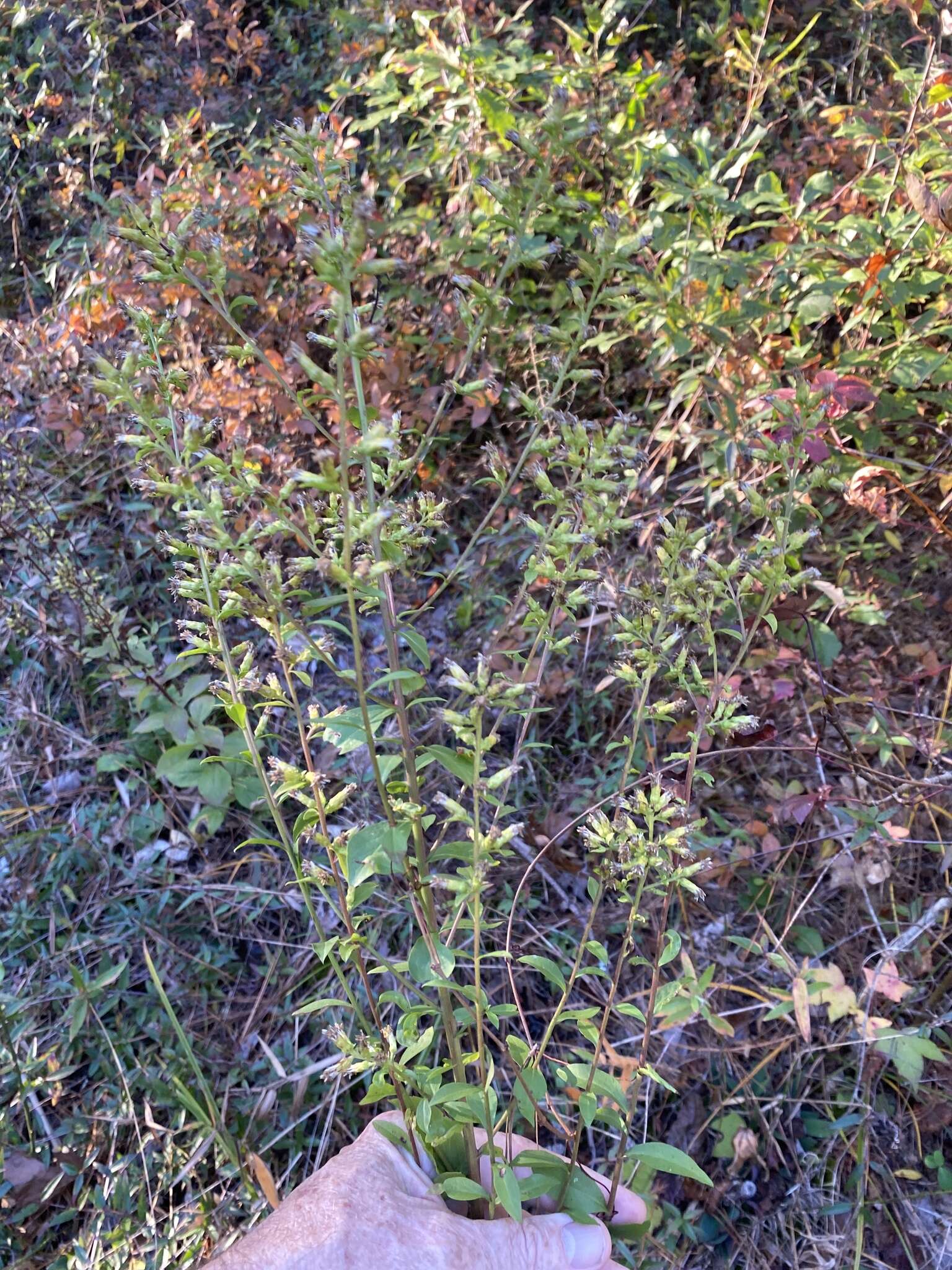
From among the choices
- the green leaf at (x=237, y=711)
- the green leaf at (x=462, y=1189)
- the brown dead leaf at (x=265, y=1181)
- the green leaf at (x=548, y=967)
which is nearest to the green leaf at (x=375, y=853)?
the green leaf at (x=237, y=711)

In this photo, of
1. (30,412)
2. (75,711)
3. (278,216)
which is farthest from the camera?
(30,412)

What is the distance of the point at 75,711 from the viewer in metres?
3.92

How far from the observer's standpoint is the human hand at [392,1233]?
5.39 ft

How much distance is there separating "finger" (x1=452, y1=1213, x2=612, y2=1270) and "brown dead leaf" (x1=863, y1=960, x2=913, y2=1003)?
1.20m

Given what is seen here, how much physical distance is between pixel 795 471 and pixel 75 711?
3.36 metres

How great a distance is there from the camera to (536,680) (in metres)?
1.75

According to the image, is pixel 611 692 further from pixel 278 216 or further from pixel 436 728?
pixel 278 216

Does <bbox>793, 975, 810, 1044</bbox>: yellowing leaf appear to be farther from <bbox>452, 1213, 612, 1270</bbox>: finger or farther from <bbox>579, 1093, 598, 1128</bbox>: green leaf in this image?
<bbox>579, 1093, 598, 1128</bbox>: green leaf

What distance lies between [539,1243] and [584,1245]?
123mm

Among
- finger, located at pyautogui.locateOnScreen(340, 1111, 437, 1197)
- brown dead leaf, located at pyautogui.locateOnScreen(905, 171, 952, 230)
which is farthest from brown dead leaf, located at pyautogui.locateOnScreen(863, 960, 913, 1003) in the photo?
brown dead leaf, located at pyautogui.locateOnScreen(905, 171, 952, 230)

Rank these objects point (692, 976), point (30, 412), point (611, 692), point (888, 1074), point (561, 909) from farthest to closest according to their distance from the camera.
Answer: point (30, 412), point (611, 692), point (561, 909), point (888, 1074), point (692, 976)

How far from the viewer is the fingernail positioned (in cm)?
176

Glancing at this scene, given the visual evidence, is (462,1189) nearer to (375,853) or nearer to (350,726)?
(375,853)

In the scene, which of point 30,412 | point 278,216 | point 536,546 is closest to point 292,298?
point 278,216
